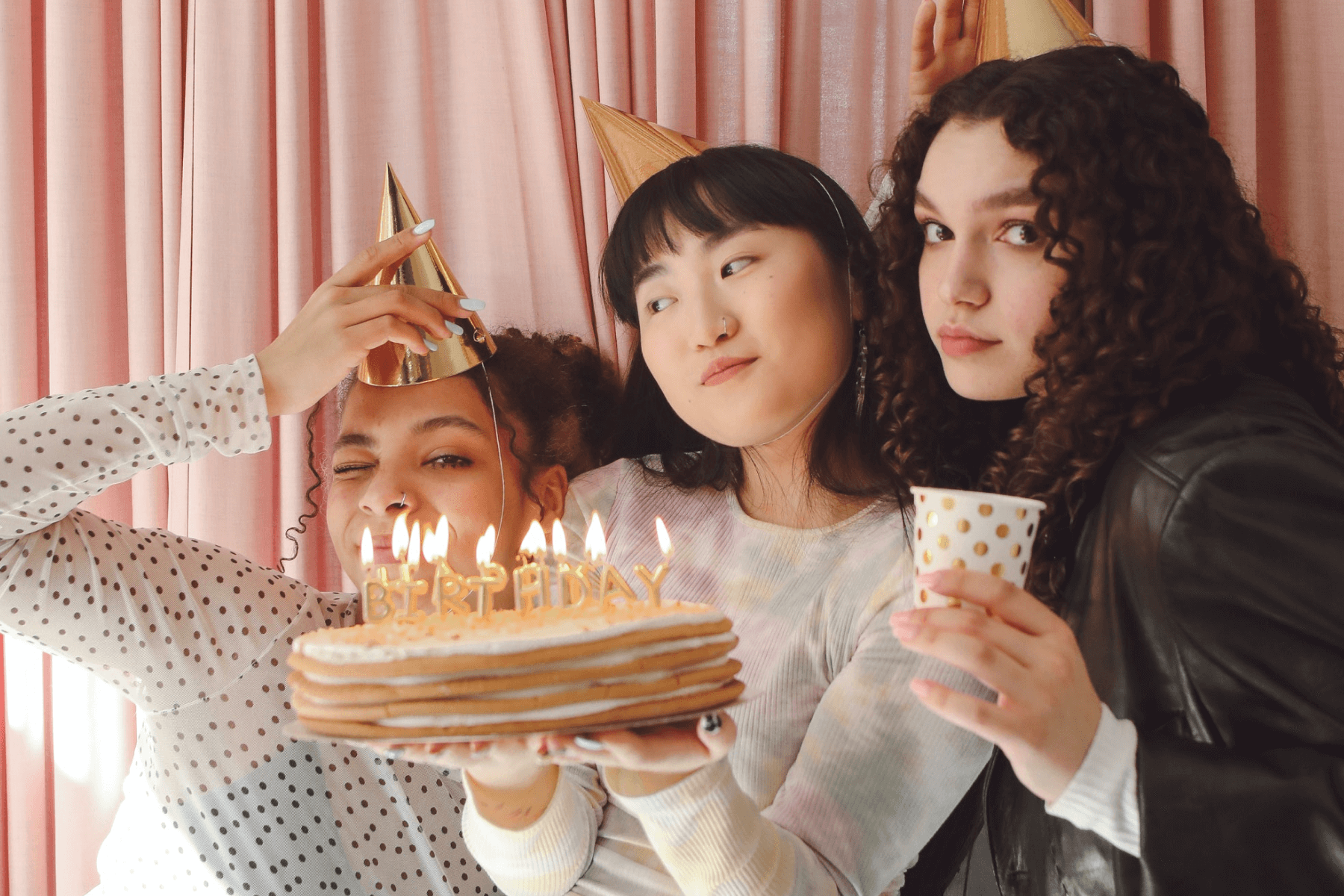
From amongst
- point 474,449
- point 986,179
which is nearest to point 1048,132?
point 986,179

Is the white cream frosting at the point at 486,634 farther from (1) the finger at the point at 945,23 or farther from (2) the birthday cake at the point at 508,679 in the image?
(1) the finger at the point at 945,23

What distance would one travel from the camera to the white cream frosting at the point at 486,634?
2.86 ft

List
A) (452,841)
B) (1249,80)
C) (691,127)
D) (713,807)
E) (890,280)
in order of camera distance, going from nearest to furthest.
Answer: (713,807)
(890,280)
(452,841)
(1249,80)
(691,127)

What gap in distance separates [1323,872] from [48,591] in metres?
1.45

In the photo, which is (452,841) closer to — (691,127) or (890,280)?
(890,280)

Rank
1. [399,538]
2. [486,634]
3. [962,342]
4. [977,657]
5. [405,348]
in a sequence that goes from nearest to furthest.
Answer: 1. [977,657]
2. [486,634]
3. [399,538]
4. [962,342]
5. [405,348]

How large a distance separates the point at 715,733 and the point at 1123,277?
63 centimetres

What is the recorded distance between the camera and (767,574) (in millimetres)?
1420

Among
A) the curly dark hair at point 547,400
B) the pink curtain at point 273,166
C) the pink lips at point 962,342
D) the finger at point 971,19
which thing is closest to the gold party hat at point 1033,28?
the finger at point 971,19

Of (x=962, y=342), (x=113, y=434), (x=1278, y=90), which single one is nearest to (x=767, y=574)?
(x=962, y=342)

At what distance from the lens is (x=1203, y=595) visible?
95cm

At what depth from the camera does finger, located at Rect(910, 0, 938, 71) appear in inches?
61.2

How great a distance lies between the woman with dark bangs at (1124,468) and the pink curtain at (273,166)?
0.63 metres

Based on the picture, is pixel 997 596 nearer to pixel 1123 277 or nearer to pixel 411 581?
pixel 1123 277
